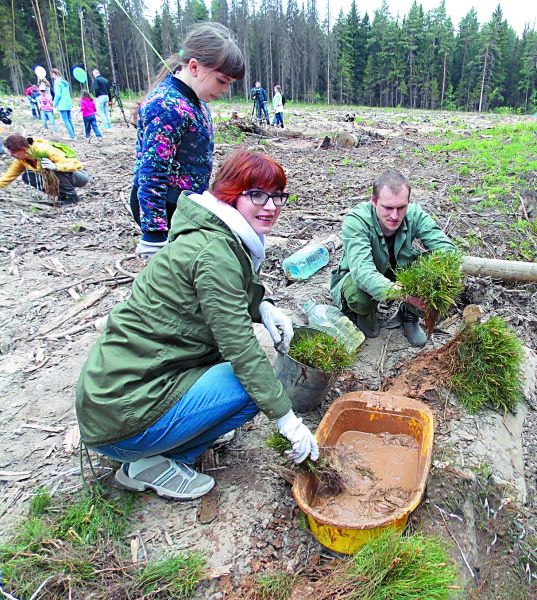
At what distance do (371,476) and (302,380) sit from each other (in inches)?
25.5

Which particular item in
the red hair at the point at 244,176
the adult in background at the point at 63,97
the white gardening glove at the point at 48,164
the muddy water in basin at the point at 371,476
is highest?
the adult in background at the point at 63,97

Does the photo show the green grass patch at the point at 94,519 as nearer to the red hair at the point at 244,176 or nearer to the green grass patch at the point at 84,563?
the green grass patch at the point at 84,563

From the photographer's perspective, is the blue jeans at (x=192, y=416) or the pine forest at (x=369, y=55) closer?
the blue jeans at (x=192, y=416)

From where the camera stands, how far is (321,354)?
2816 mm

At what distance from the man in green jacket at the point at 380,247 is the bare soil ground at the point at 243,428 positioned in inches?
9.1

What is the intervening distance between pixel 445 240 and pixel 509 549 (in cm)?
218

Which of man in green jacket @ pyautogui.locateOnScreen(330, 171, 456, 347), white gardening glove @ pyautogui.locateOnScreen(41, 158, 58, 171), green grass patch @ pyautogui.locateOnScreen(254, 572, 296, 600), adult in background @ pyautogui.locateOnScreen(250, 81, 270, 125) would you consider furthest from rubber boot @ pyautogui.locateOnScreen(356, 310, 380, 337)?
adult in background @ pyautogui.locateOnScreen(250, 81, 270, 125)

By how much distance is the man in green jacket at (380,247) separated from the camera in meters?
3.51

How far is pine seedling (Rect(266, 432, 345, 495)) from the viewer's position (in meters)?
2.30

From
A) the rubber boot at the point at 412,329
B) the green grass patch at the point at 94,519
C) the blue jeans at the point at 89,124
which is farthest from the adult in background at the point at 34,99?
the green grass patch at the point at 94,519

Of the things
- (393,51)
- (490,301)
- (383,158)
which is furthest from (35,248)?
(393,51)

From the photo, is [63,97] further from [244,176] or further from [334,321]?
[244,176]

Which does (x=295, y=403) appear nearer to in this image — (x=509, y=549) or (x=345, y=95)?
(x=509, y=549)

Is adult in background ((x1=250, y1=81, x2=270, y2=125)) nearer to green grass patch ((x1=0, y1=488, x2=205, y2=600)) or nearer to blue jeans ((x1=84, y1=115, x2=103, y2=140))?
blue jeans ((x1=84, y1=115, x2=103, y2=140))
